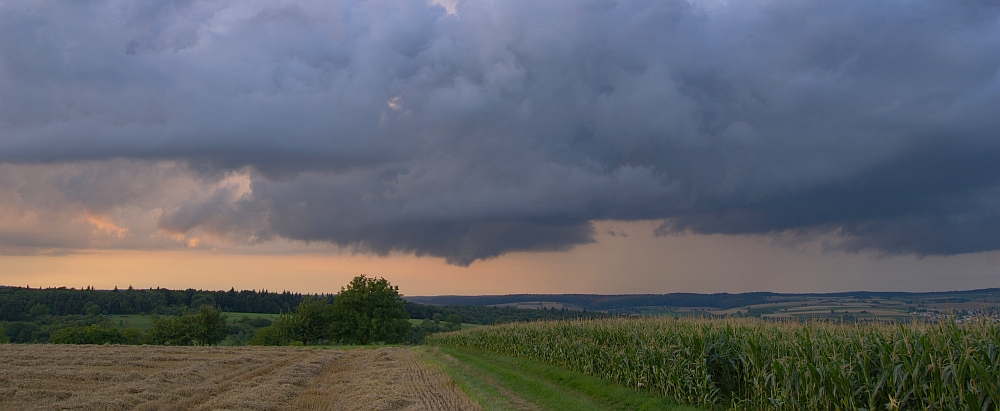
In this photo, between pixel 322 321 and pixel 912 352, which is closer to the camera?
pixel 912 352

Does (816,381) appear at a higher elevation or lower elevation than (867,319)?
lower

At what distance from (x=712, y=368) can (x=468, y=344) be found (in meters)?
37.6

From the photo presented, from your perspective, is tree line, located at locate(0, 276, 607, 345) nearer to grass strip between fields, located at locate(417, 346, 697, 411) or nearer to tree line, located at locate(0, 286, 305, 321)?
tree line, located at locate(0, 286, 305, 321)

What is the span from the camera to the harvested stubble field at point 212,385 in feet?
51.9

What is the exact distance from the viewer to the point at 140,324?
335ft

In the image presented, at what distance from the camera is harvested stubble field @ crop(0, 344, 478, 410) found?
1582 centimetres

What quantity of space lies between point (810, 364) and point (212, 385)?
1837cm

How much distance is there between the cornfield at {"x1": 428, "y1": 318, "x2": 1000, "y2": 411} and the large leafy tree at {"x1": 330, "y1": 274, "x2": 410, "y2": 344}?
199 feet

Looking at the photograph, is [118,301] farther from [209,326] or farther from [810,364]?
[810,364]

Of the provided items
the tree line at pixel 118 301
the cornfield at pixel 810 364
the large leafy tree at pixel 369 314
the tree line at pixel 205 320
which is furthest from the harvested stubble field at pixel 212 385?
the tree line at pixel 118 301

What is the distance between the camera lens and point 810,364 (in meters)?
12.4

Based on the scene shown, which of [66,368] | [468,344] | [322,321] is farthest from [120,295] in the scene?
[66,368]

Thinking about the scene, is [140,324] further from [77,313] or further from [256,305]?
[256,305]

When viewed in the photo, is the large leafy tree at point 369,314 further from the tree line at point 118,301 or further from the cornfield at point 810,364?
the cornfield at point 810,364
